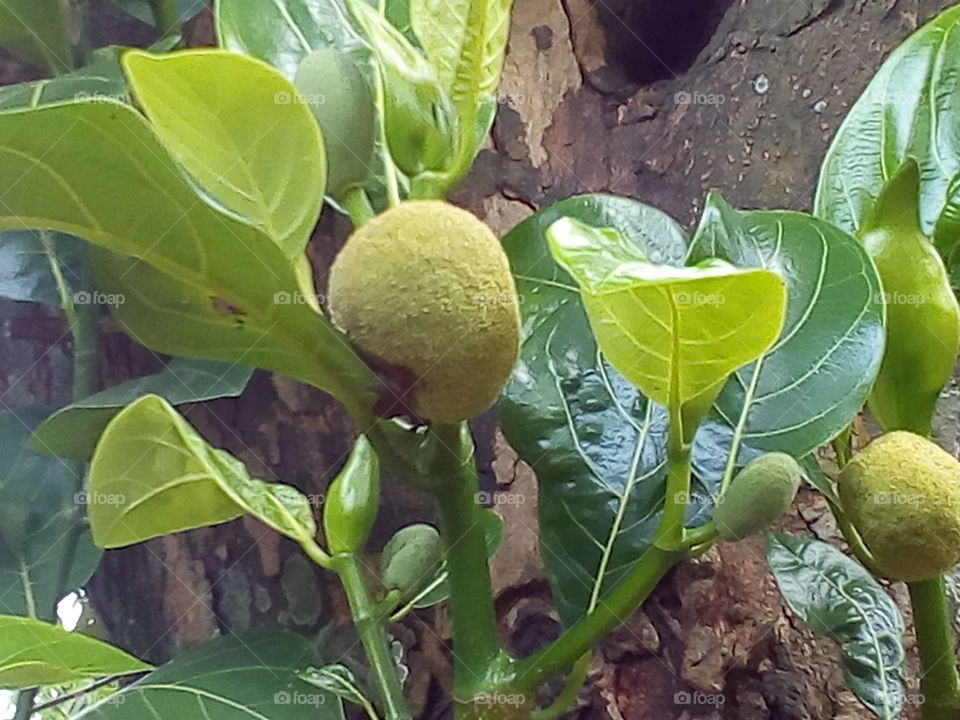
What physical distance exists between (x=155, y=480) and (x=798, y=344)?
0.33m

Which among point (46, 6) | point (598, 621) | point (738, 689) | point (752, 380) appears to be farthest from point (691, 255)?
point (46, 6)

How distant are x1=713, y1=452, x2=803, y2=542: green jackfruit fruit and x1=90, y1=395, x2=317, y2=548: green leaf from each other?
0.21 metres

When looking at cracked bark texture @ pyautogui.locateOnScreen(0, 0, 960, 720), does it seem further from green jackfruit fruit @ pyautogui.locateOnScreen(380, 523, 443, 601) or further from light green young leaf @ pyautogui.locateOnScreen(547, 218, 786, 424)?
light green young leaf @ pyautogui.locateOnScreen(547, 218, 786, 424)

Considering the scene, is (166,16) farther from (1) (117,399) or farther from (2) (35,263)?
(1) (117,399)

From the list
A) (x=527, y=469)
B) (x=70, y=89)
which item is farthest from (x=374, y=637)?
(x=70, y=89)

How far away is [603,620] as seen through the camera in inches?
18.6

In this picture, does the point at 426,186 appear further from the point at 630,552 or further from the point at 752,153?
the point at 752,153

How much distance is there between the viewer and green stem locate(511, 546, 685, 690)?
18.5 inches

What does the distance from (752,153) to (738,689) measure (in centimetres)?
43

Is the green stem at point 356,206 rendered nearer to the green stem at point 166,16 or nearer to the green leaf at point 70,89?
the green leaf at point 70,89

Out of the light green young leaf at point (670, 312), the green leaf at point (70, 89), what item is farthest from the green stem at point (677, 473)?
the green leaf at point (70, 89)

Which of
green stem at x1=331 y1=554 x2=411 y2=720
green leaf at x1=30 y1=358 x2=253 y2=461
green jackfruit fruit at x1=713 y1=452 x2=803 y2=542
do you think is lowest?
green stem at x1=331 y1=554 x2=411 y2=720

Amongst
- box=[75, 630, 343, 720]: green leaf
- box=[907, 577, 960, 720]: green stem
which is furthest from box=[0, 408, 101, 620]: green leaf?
box=[907, 577, 960, 720]: green stem

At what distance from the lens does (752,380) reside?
1.85ft
